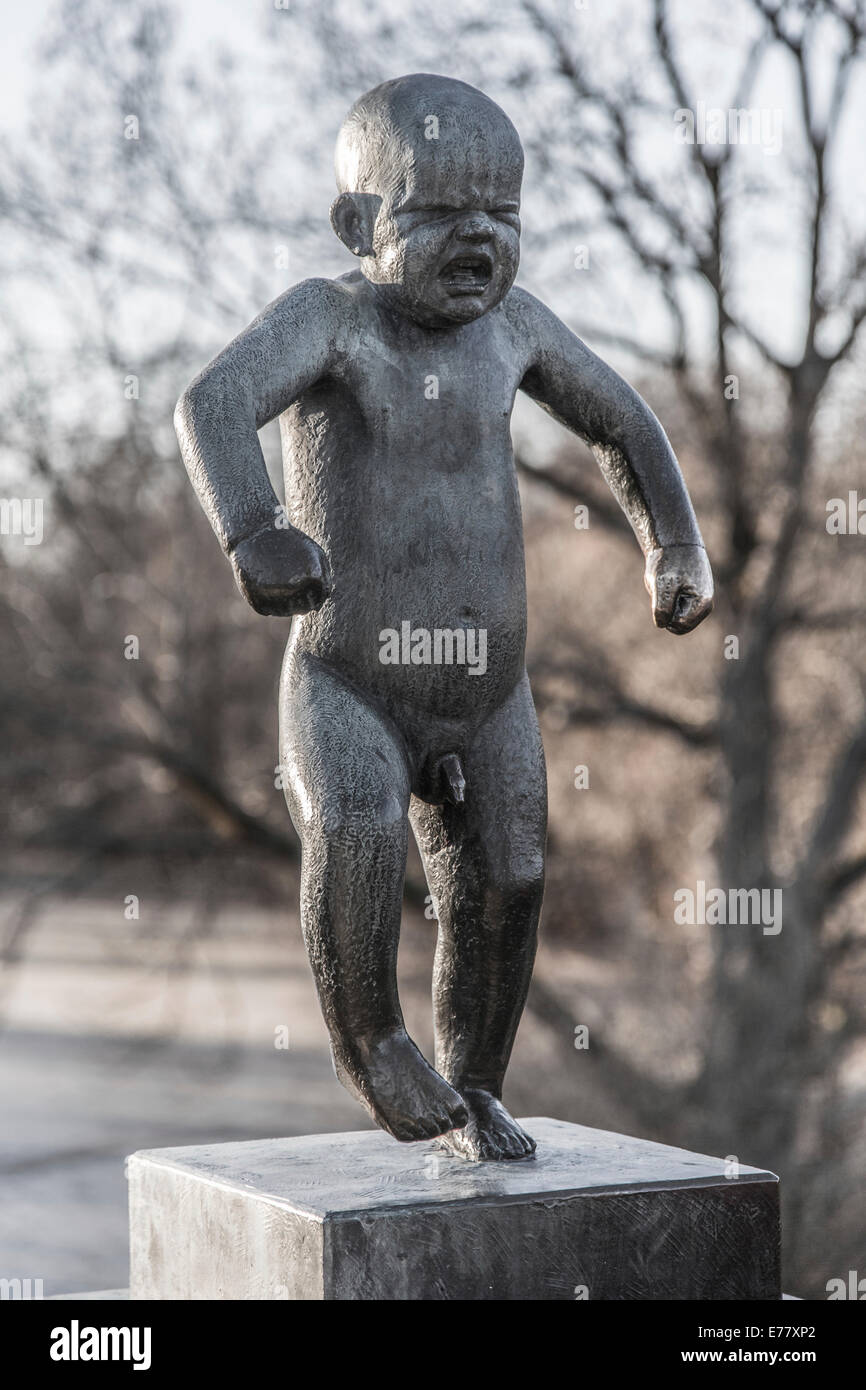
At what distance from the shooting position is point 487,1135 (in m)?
2.93

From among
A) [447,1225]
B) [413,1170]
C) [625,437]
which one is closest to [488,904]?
[413,1170]

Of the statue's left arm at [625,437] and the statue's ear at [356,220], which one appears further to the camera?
the statue's left arm at [625,437]

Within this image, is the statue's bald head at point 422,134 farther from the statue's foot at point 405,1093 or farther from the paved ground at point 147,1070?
the paved ground at point 147,1070

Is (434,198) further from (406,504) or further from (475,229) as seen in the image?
(406,504)

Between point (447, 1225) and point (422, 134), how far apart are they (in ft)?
5.25

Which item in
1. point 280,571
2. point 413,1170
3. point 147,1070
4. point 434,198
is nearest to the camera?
point 280,571

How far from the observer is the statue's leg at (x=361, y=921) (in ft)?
8.73

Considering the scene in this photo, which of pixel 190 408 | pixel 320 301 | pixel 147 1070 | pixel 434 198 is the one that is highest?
pixel 434 198

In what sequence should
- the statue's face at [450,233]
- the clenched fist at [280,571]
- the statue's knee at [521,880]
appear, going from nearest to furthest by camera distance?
the clenched fist at [280,571] < the statue's face at [450,233] < the statue's knee at [521,880]

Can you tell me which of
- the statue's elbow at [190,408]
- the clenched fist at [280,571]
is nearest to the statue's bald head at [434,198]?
the statue's elbow at [190,408]

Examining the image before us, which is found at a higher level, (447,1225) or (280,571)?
(280,571)

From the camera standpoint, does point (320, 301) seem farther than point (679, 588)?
No

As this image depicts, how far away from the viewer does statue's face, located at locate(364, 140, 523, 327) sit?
9.03 feet

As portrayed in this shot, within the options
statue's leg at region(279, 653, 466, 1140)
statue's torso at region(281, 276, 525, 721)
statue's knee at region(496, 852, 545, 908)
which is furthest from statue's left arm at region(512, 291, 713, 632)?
statue's leg at region(279, 653, 466, 1140)
